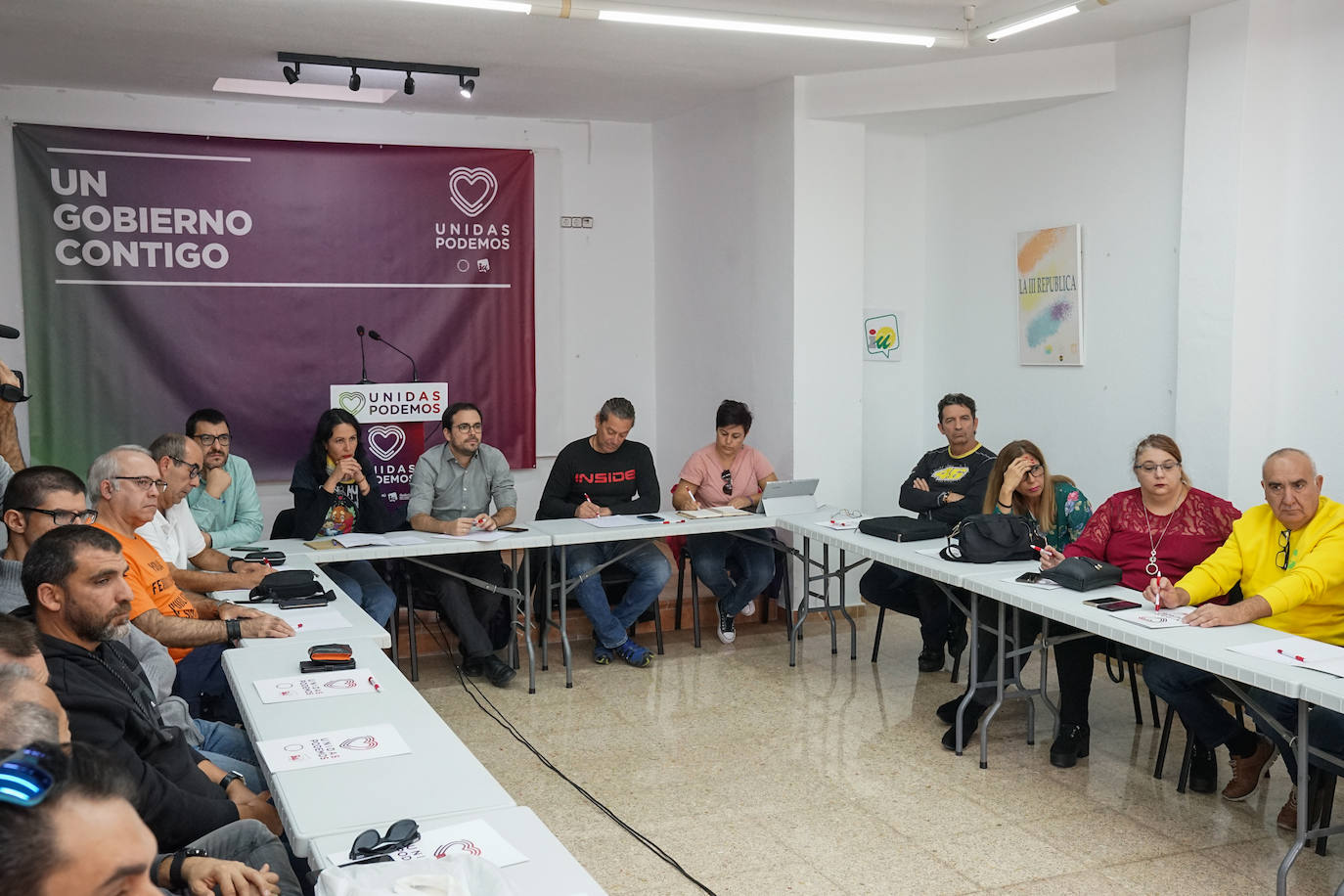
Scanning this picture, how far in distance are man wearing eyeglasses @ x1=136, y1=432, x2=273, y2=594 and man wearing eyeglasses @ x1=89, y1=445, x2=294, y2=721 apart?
1.22ft

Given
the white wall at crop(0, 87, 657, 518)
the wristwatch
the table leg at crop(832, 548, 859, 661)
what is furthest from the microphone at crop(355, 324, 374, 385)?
the wristwatch

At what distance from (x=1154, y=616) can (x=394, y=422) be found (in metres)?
4.48

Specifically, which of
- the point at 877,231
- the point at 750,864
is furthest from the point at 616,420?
the point at 750,864

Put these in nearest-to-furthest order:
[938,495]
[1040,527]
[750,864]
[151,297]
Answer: [750,864], [1040,527], [938,495], [151,297]

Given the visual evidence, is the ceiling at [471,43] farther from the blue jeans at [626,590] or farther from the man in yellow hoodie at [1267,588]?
the blue jeans at [626,590]

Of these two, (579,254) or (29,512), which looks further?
(579,254)

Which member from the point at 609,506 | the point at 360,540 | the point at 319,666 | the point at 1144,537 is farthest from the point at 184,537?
the point at 1144,537

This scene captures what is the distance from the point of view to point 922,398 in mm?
Answer: 6637

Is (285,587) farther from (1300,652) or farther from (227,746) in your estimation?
(1300,652)

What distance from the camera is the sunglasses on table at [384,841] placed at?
6.05 ft

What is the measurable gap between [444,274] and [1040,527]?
3850mm

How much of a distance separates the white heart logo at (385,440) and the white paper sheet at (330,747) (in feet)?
14.1

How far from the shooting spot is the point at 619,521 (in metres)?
5.39

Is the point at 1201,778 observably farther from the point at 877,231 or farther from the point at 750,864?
the point at 877,231
